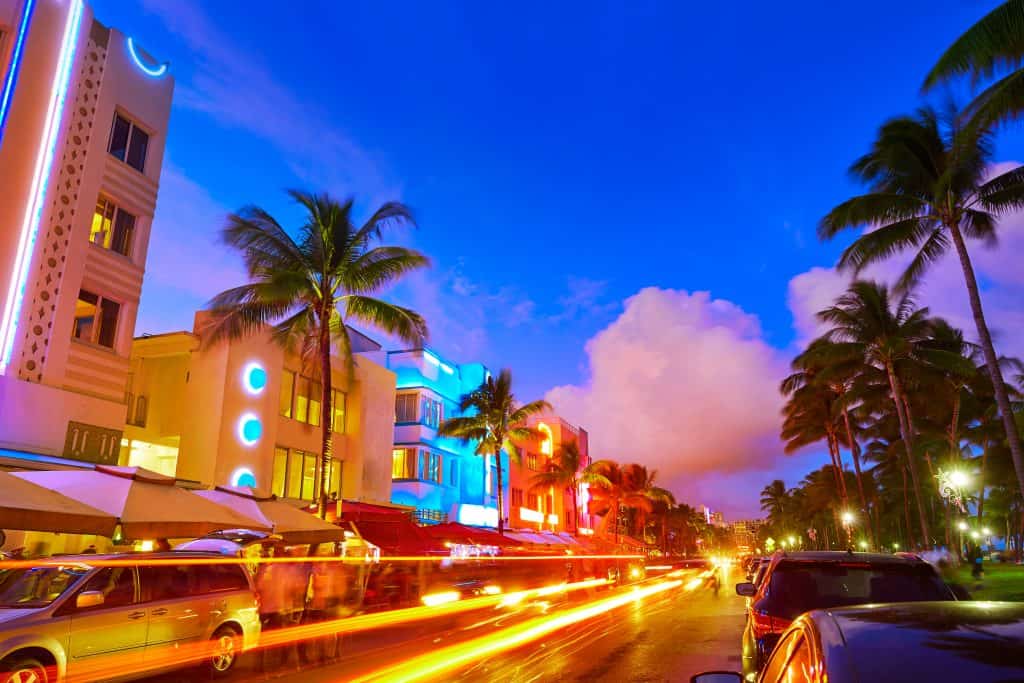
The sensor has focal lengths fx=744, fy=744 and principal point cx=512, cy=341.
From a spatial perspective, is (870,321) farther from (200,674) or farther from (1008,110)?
(200,674)

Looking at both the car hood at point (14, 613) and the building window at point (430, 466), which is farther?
the building window at point (430, 466)

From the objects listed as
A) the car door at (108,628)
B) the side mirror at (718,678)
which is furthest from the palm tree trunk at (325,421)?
the side mirror at (718,678)

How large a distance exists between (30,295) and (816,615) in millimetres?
20324

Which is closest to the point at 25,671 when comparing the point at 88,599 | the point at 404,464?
the point at 88,599

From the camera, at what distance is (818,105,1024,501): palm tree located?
2284 centimetres

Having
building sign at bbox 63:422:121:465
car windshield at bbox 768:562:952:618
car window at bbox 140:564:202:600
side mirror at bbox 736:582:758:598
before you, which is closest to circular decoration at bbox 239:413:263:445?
building sign at bbox 63:422:121:465

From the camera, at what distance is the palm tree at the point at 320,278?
2250 cm

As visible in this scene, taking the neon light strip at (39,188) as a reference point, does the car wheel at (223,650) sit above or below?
below

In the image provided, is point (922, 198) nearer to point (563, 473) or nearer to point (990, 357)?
point (990, 357)

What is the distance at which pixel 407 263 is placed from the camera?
24.1m

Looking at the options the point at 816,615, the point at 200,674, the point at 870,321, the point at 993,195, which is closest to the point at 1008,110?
the point at 993,195

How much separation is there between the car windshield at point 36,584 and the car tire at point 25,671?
2.34ft

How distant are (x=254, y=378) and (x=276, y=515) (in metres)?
10.9

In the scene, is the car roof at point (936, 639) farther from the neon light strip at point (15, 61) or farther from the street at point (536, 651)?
the neon light strip at point (15, 61)
